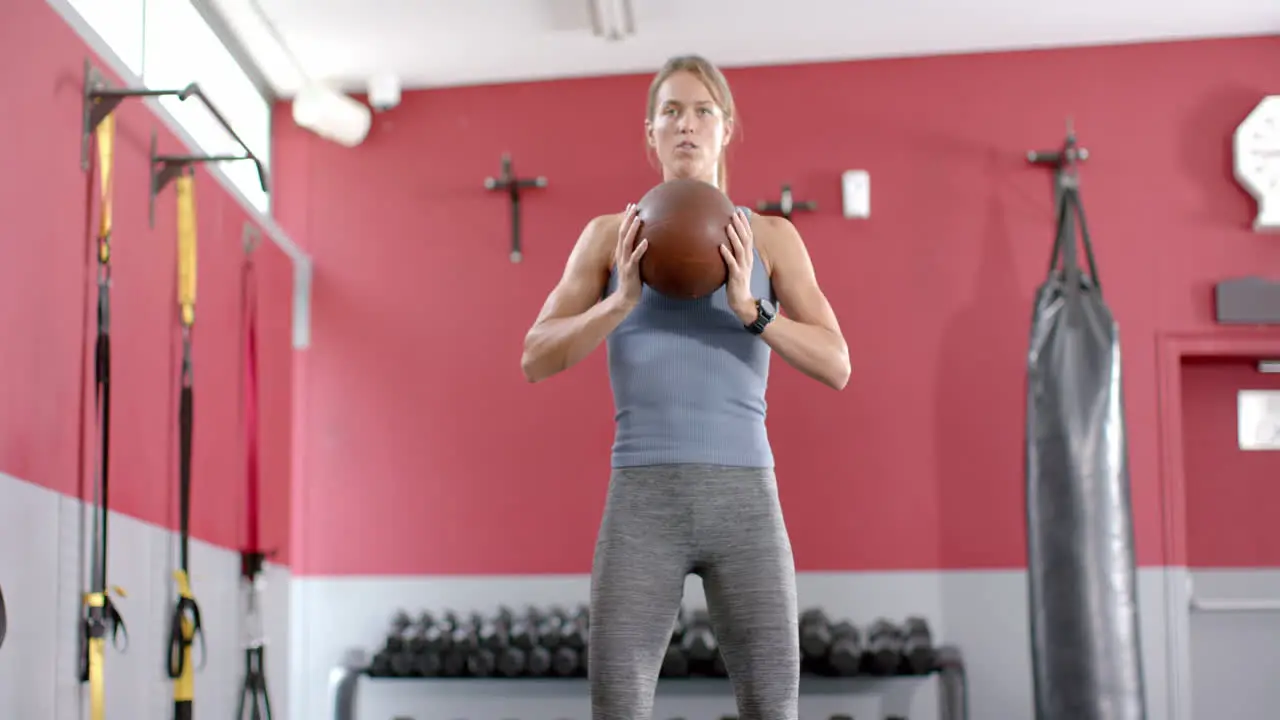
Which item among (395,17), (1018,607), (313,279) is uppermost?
(395,17)

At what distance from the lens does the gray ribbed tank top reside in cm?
179

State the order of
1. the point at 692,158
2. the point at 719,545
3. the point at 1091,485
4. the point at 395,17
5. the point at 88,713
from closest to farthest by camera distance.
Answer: the point at 719,545 → the point at 692,158 → the point at 88,713 → the point at 1091,485 → the point at 395,17

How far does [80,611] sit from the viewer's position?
2660mm

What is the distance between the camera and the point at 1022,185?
4711mm

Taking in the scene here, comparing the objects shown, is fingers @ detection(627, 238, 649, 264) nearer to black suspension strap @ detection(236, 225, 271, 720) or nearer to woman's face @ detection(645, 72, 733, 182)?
woman's face @ detection(645, 72, 733, 182)

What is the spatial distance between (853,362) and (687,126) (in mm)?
2761

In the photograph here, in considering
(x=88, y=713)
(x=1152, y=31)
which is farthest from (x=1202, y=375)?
(x=88, y=713)

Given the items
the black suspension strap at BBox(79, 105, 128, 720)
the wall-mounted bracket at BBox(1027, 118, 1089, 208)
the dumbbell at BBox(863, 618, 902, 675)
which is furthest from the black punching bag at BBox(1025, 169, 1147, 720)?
the black suspension strap at BBox(79, 105, 128, 720)

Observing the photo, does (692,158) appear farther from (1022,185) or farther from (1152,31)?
(1152,31)

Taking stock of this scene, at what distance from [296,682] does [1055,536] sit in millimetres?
2754

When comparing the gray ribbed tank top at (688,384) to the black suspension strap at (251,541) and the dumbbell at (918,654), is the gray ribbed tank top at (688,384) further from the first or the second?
the dumbbell at (918,654)

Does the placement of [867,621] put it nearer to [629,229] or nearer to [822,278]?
[822,278]

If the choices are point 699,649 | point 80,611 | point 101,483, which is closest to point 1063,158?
point 699,649

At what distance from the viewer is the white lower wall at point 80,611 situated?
2396 mm
